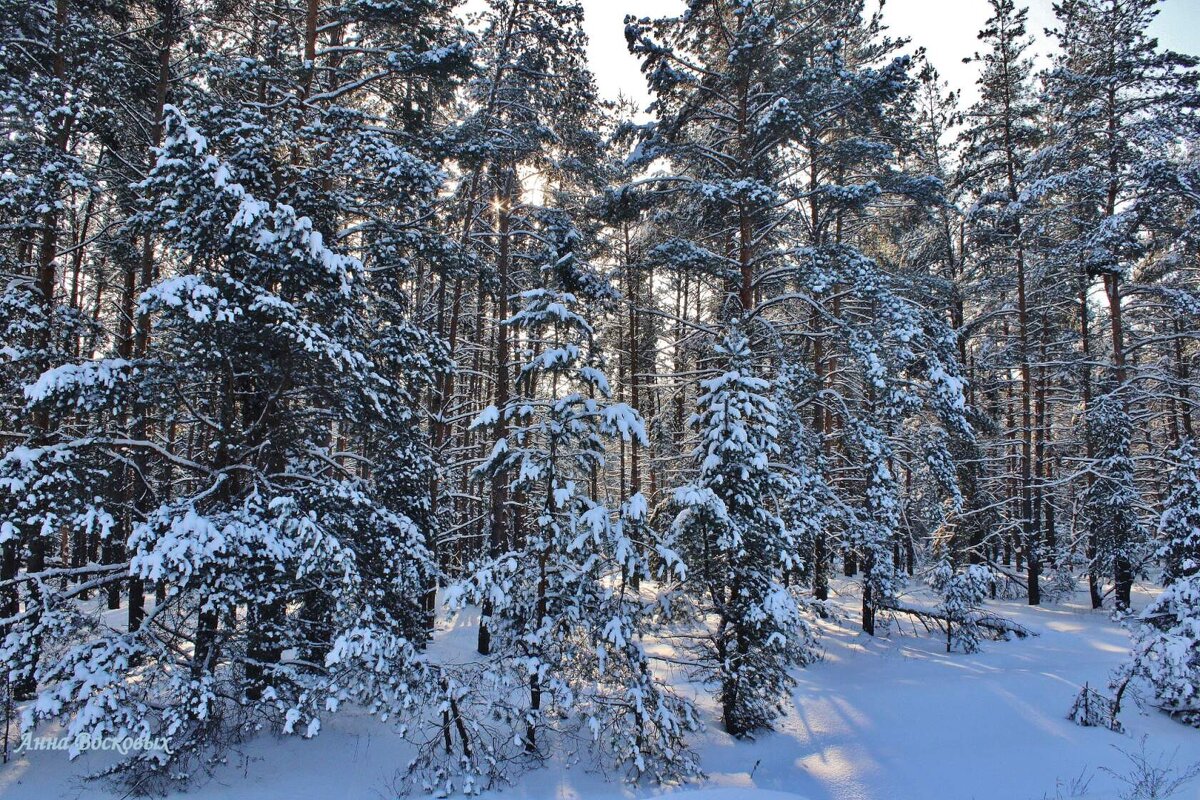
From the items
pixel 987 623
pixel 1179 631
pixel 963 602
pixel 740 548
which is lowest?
pixel 987 623

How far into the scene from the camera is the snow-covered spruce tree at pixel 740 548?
859cm

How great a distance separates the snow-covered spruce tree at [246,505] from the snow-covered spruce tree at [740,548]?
439 cm

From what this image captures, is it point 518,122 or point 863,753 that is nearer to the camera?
point 863,753

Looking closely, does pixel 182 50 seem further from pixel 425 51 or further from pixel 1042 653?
pixel 1042 653

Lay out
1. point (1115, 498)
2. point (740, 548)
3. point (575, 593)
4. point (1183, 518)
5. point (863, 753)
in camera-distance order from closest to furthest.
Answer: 1. point (575, 593)
2. point (863, 753)
3. point (740, 548)
4. point (1183, 518)
5. point (1115, 498)

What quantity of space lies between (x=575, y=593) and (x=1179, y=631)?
9788 millimetres

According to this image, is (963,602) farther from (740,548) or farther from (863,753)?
(740,548)

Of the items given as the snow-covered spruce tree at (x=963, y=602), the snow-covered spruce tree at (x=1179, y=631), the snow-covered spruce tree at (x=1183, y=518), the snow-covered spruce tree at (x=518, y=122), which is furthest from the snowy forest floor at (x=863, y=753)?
the snow-covered spruce tree at (x=518, y=122)

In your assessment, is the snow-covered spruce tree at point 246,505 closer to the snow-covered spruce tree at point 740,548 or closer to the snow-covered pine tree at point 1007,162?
the snow-covered spruce tree at point 740,548

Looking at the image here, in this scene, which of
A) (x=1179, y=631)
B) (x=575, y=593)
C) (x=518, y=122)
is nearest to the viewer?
(x=575, y=593)

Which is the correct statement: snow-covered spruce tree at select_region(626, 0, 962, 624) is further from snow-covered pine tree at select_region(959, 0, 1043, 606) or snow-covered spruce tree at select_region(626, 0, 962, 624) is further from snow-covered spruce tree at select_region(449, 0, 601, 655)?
snow-covered pine tree at select_region(959, 0, 1043, 606)

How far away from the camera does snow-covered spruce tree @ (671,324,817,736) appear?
8594 millimetres

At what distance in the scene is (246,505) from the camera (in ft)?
23.3

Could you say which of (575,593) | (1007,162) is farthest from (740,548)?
(1007,162)
